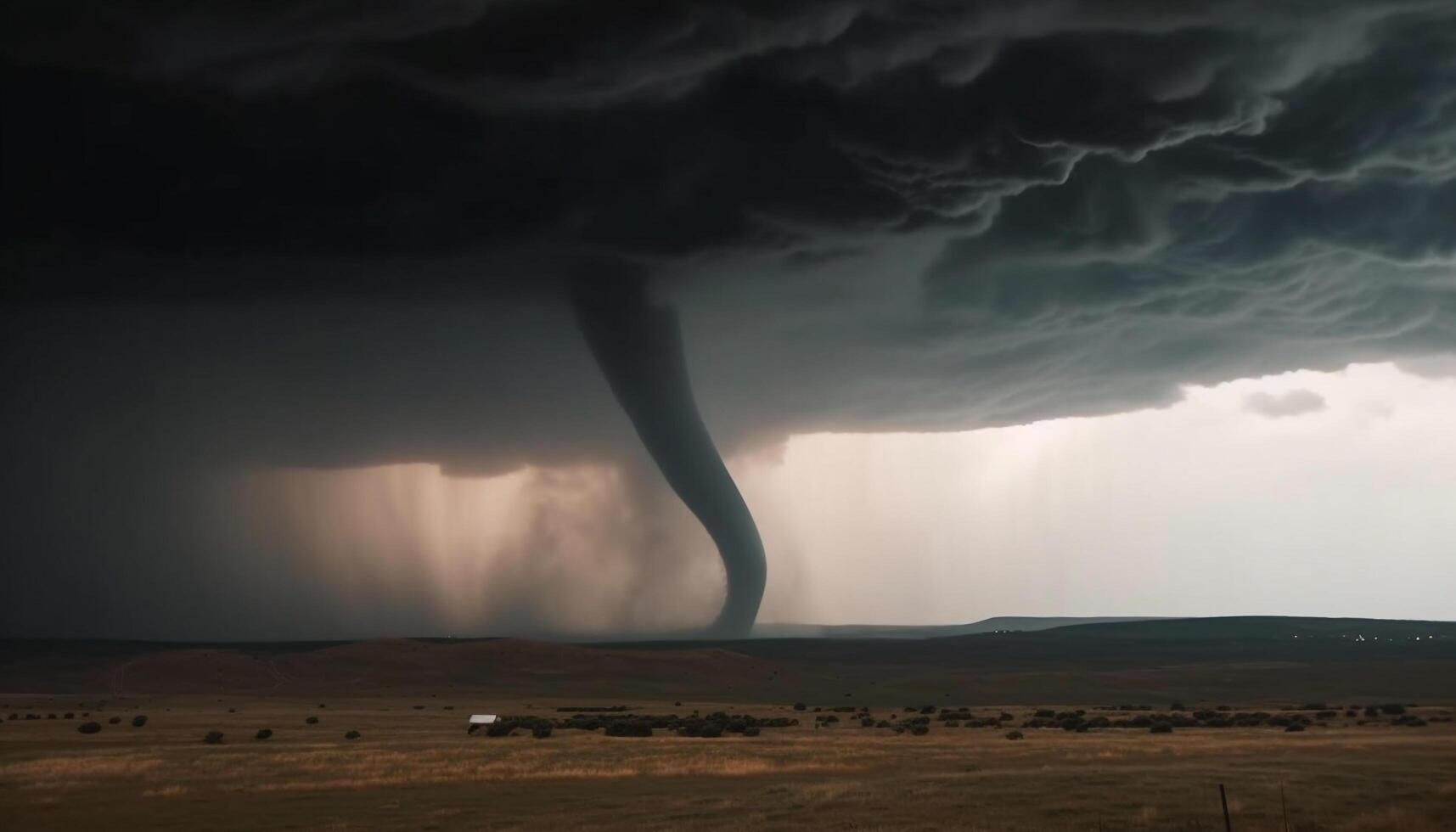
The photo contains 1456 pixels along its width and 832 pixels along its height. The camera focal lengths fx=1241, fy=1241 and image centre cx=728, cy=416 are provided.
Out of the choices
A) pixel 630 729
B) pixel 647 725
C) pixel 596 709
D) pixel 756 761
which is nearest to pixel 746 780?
pixel 756 761

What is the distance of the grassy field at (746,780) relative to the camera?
28.8m

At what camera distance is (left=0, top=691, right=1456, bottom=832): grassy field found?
28812 millimetres

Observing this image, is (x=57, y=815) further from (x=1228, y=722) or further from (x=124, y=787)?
(x=1228, y=722)

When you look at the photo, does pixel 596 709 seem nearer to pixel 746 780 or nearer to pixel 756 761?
pixel 756 761

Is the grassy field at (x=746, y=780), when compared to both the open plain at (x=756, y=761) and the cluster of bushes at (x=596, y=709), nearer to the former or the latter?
the open plain at (x=756, y=761)

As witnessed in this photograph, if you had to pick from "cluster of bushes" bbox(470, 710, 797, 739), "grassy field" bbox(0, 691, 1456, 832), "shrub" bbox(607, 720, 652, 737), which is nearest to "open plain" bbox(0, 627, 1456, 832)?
"grassy field" bbox(0, 691, 1456, 832)

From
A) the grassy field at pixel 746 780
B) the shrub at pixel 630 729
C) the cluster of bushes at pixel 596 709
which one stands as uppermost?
the cluster of bushes at pixel 596 709

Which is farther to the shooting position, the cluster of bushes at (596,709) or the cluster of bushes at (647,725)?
the cluster of bushes at (596,709)

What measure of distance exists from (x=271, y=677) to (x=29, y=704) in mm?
35399

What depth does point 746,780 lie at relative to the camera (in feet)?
123

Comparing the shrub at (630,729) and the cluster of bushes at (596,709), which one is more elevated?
→ the cluster of bushes at (596,709)

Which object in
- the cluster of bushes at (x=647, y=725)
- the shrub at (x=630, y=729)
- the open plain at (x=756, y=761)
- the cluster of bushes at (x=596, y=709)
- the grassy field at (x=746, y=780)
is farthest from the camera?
the cluster of bushes at (x=596, y=709)

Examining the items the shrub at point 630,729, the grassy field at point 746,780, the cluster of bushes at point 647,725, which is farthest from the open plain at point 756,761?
the shrub at point 630,729

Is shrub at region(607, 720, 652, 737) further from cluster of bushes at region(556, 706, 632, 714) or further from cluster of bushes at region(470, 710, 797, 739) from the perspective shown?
cluster of bushes at region(556, 706, 632, 714)
